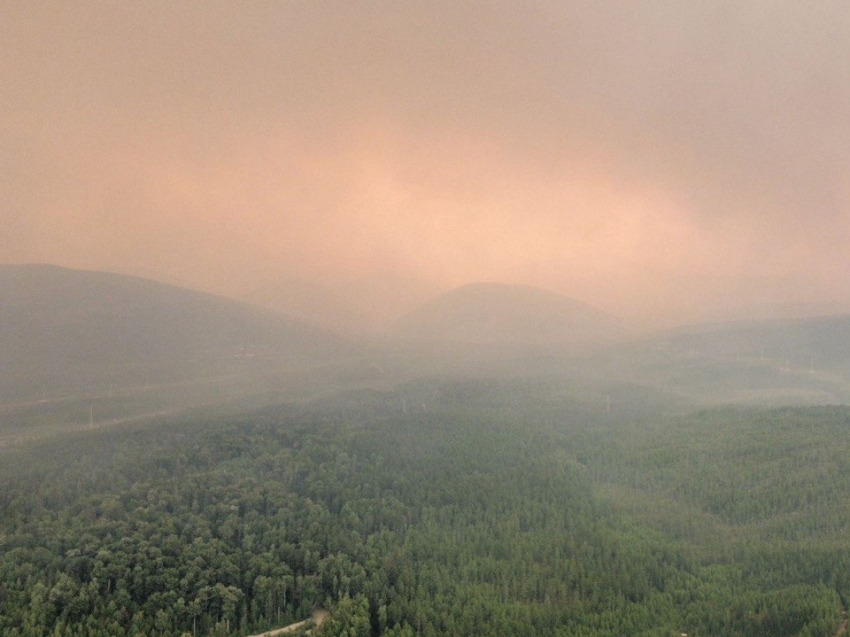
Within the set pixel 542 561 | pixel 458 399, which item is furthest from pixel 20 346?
pixel 542 561

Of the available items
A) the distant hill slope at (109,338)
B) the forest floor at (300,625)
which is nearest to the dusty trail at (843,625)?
the forest floor at (300,625)

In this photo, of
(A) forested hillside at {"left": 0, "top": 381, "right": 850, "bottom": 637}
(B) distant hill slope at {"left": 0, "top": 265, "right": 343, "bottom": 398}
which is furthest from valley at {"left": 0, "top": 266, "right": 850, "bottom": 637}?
(B) distant hill slope at {"left": 0, "top": 265, "right": 343, "bottom": 398}

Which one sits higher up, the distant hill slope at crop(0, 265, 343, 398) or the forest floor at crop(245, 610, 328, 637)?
the distant hill slope at crop(0, 265, 343, 398)

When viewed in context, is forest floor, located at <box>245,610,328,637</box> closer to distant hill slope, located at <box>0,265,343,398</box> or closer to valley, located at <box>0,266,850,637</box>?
valley, located at <box>0,266,850,637</box>

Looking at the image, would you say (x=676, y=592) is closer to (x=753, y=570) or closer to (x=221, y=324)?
(x=753, y=570)

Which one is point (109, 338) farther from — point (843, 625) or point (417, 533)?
point (843, 625)

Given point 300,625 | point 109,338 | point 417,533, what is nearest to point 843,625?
point 417,533
